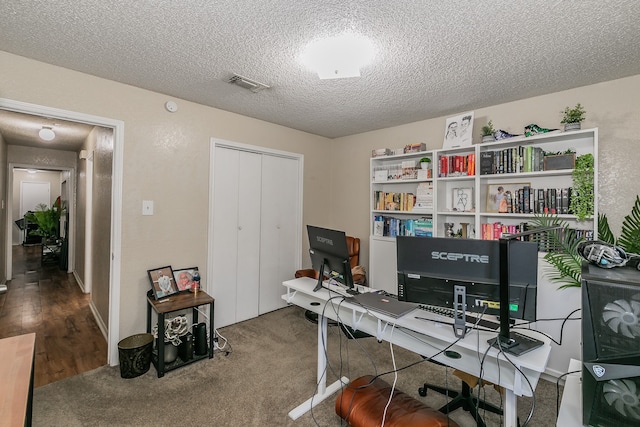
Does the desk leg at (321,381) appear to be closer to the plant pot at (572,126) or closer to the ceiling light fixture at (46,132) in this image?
the plant pot at (572,126)

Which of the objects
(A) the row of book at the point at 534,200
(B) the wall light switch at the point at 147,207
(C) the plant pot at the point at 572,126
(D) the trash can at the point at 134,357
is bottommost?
(D) the trash can at the point at 134,357

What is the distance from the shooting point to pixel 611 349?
35.4 inches

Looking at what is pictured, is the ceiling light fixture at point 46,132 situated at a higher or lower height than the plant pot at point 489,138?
higher

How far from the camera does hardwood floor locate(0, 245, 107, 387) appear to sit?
2.54m

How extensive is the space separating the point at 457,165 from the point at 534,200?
29.7 inches

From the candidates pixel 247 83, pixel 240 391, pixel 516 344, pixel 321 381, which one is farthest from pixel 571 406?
pixel 247 83

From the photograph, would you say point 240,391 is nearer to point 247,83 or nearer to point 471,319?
point 471,319

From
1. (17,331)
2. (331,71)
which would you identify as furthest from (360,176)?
(17,331)

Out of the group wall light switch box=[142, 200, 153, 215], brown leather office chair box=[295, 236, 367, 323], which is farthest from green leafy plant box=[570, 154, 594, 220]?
wall light switch box=[142, 200, 153, 215]

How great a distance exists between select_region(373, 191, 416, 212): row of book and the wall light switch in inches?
98.5

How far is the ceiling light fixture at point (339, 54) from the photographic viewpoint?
5.90 ft

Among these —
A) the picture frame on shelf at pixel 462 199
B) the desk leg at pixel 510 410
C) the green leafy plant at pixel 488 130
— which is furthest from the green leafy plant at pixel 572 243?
the desk leg at pixel 510 410

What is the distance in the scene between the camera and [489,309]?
141cm

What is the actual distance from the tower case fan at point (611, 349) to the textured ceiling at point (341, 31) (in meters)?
1.41
